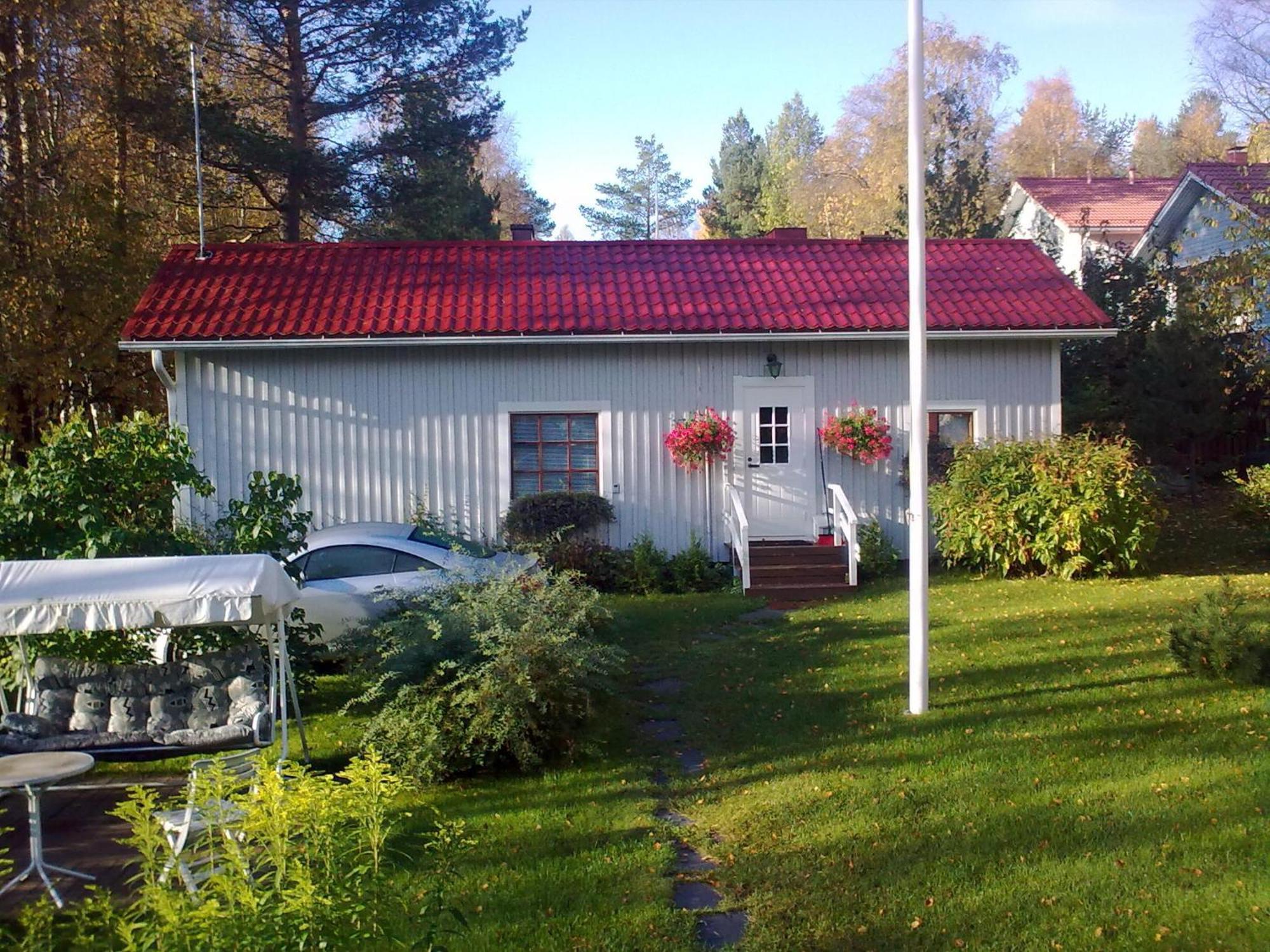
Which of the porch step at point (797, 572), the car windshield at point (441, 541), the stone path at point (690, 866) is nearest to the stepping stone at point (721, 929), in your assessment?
the stone path at point (690, 866)

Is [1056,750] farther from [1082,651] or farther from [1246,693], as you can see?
[1082,651]

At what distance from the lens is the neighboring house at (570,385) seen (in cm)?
1543

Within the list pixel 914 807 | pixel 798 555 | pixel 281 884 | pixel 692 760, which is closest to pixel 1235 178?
pixel 798 555

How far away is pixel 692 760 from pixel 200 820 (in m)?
3.47

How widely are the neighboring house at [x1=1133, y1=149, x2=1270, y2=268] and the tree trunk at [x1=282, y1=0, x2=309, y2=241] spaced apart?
17.9 meters

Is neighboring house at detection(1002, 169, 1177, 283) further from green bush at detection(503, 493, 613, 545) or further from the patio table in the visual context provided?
the patio table

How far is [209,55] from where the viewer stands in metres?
24.5

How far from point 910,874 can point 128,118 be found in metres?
22.2

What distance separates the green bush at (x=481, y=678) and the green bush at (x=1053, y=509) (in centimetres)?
789

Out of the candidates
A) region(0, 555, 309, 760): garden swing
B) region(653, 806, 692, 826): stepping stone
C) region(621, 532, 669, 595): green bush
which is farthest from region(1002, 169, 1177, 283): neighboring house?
region(0, 555, 309, 760): garden swing

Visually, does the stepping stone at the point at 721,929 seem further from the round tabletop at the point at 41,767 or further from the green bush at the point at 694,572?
the green bush at the point at 694,572

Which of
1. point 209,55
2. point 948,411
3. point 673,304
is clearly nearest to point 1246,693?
point 948,411

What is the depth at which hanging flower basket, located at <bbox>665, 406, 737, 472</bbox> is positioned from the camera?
15.3 m

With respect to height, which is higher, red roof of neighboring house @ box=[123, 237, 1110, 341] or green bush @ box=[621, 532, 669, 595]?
red roof of neighboring house @ box=[123, 237, 1110, 341]
